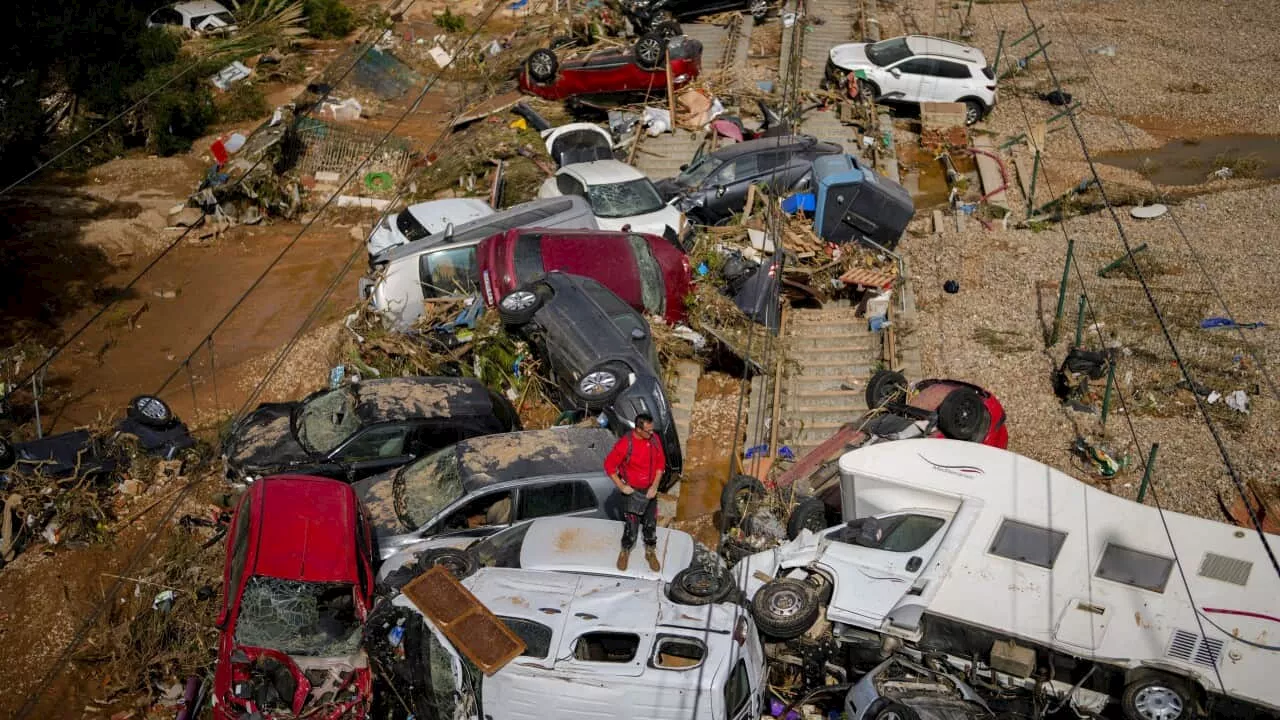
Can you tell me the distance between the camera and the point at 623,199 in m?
15.8

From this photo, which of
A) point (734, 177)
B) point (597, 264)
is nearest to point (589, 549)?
point (597, 264)

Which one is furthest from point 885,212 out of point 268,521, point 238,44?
point 238,44

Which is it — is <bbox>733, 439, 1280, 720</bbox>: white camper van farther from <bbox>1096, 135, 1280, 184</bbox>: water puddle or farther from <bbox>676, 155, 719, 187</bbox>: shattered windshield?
<bbox>1096, 135, 1280, 184</bbox>: water puddle

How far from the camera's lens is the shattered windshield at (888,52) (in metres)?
21.6

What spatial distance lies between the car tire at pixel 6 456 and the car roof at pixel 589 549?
5.71 m

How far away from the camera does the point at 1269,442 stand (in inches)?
480

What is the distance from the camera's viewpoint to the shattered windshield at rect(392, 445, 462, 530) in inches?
379

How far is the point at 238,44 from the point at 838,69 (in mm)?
13553

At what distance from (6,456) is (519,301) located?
5.60 m

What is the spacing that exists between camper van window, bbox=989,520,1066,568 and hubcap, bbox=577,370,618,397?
442cm

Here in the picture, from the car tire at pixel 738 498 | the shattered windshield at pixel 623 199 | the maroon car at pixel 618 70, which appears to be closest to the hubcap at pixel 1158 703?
the car tire at pixel 738 498

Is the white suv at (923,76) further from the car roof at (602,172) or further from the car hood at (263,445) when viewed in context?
the car hood at (263,445)

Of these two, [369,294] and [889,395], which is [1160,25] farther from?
[369,294]

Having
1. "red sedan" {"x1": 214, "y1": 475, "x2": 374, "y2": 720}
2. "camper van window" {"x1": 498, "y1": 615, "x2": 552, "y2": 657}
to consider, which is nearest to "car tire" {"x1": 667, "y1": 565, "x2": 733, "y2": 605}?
"camper van window" {"x1": 498, "y1": 615, "x2": 552, "y2": 657}
